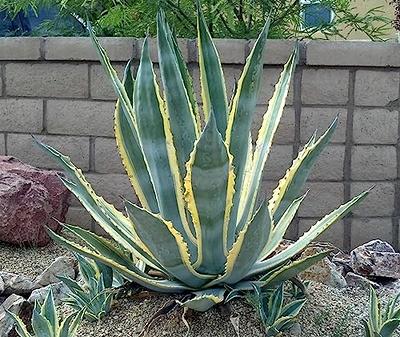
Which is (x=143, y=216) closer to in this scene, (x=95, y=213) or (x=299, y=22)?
(x=95, y=213)

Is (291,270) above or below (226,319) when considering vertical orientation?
above

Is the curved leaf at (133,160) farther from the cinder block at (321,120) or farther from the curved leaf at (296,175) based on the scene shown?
the cinder block at (321,120)

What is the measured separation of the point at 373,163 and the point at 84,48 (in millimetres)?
1695

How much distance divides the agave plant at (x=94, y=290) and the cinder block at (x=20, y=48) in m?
2.12

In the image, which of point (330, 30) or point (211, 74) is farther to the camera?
point (330, 30)

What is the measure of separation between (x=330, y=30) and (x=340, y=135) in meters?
0.79

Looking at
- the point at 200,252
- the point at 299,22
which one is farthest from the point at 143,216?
the point at 299,22

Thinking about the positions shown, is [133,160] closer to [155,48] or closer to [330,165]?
[155,48]

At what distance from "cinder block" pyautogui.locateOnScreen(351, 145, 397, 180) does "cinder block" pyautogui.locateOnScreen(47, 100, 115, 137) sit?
135 cm

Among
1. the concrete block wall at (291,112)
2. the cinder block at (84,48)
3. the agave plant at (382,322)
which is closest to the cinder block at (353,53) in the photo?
the concrete block wall at (291,112)

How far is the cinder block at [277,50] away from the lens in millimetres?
3928

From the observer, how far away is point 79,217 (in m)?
4.30

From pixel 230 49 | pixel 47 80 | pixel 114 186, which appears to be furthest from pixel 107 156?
pixel 230 49

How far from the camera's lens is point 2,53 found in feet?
13.8
